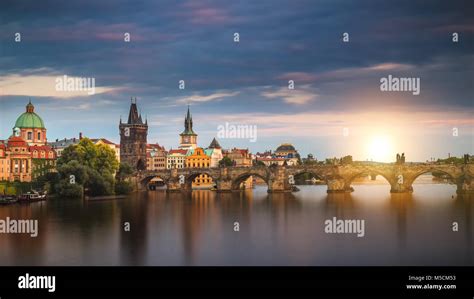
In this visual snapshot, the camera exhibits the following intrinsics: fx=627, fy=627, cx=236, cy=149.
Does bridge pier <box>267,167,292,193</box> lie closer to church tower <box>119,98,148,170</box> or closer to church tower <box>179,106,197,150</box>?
church tower <box>119,98,148,170</box>

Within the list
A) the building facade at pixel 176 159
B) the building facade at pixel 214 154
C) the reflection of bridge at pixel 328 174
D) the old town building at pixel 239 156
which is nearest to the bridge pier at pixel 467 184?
the reflection of bridge at pixel 328 174

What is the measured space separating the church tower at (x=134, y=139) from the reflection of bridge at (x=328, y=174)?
23.5 metres

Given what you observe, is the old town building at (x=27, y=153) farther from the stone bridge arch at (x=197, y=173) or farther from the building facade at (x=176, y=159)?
the building facade at (x=176, y=159)

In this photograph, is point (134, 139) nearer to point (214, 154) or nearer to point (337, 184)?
point (214, 154)

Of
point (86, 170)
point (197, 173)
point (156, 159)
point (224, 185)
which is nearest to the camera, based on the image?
point (86, 170)

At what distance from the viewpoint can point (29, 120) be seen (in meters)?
95.0

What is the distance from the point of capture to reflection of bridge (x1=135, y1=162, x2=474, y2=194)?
70.6m

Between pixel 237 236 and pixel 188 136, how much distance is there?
98839 mm

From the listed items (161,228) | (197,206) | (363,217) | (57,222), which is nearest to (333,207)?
(363,217)

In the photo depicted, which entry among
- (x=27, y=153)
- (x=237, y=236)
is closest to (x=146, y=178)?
(x=27, y=153)

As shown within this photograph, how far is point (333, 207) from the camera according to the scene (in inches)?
2224

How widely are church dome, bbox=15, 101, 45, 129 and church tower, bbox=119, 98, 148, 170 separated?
19549 millimetres

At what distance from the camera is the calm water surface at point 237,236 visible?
31.2 metres
